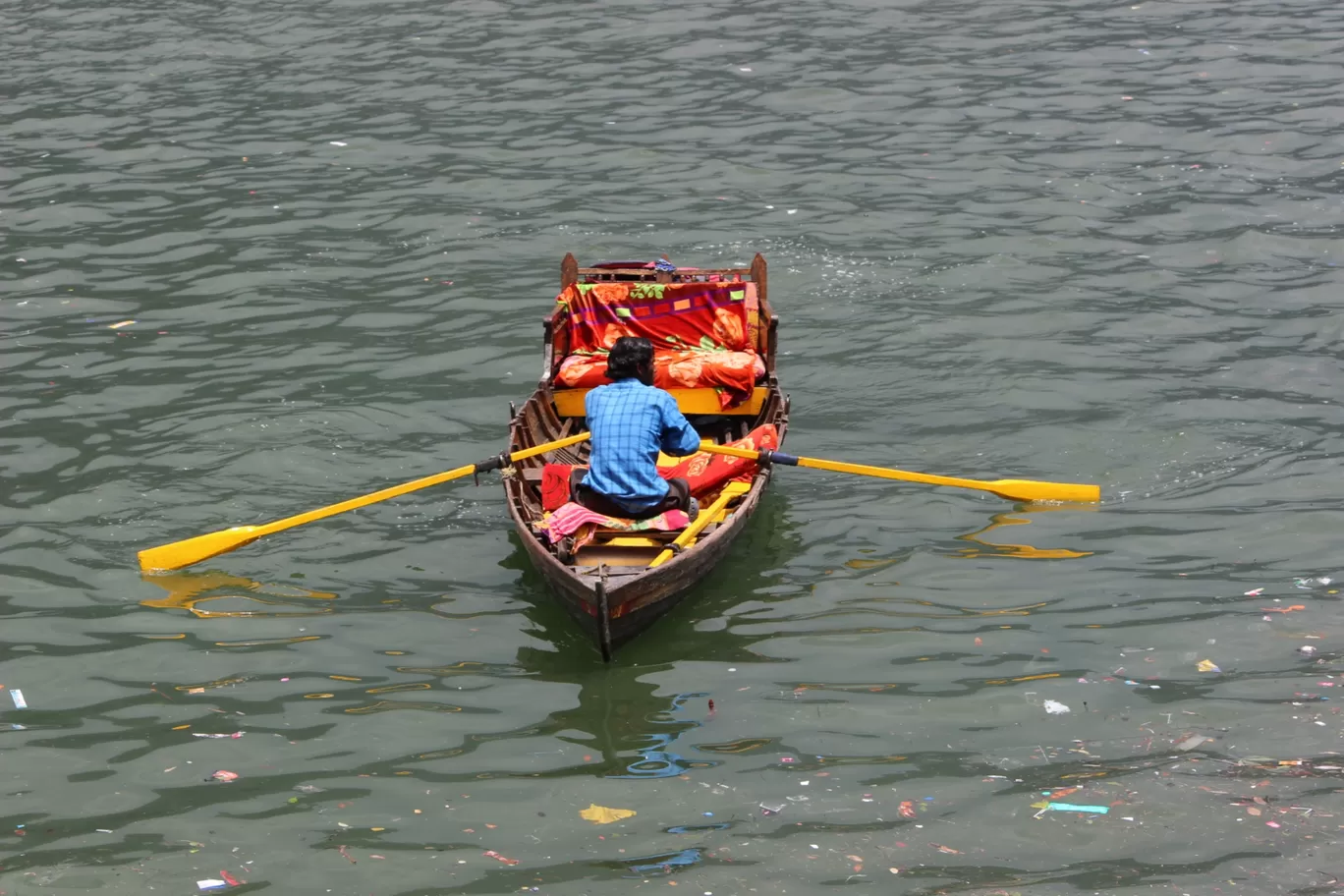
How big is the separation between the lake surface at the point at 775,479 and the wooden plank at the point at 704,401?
84 centimetres

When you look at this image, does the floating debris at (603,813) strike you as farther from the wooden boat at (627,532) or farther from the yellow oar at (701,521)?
the yellow oar at (701,521)

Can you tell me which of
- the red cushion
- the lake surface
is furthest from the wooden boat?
the lake surface

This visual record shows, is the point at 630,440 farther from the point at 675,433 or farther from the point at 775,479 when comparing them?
the point at 775,479

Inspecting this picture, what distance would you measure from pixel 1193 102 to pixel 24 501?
16.2 metres

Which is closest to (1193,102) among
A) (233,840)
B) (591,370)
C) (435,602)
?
(591,370)

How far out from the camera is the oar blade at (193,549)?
10.7 m

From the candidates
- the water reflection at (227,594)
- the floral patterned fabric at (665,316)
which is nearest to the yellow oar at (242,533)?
the water reflection at (227,594)

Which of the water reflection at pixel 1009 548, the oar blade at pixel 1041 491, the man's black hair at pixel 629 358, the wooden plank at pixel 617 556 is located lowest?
the water reflection at pixel 1009 548

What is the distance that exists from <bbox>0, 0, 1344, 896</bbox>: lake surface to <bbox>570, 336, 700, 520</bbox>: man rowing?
2.60 feet

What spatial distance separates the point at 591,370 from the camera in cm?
1284

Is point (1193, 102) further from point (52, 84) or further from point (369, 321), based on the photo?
point (52, 84)

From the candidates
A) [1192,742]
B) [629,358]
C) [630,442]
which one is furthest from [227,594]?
[1192,742]

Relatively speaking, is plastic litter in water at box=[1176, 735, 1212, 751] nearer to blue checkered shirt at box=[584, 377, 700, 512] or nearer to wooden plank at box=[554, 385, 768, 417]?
blue checkered shirt at box=[584, 377, 700, 512]

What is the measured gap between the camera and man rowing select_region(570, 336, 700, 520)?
10.2m
